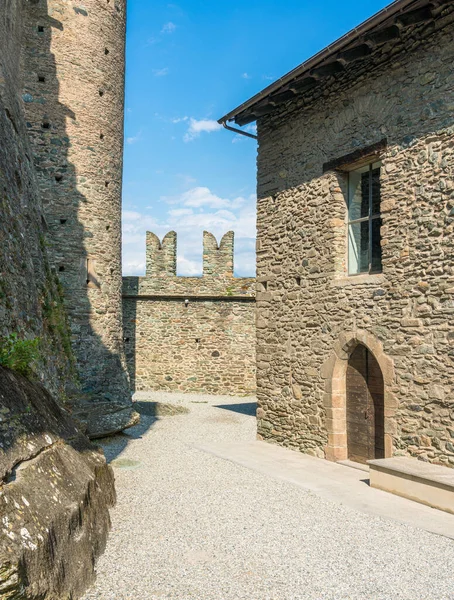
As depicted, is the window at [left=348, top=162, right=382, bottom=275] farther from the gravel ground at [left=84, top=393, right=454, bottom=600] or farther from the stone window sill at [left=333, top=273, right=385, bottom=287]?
the gravel ground at [left=84, top=393, right=454, bottom=600]

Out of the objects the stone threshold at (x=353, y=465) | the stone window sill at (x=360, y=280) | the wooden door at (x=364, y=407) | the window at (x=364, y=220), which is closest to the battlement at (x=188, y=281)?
the window at (x=364, y=220)

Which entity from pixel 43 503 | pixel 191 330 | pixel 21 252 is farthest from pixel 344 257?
pixel 191 330

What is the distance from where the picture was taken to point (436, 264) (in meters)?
6.47

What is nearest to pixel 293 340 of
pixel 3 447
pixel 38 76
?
pixel 3 447

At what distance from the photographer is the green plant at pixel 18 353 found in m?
3.94

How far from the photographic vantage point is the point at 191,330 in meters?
17.0

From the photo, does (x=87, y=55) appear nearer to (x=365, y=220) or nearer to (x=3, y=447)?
(x=365, y=220)

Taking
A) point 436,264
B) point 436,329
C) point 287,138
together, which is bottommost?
point 436,329

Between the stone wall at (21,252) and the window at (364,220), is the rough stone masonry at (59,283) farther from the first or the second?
the window at (364,220)

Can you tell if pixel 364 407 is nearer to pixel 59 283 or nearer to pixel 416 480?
pixel 416 480

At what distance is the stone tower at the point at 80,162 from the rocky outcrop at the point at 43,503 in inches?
301

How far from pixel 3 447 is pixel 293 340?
6058mm

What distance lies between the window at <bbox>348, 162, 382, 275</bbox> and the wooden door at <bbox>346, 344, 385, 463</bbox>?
1224mm

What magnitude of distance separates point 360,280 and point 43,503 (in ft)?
17.8
